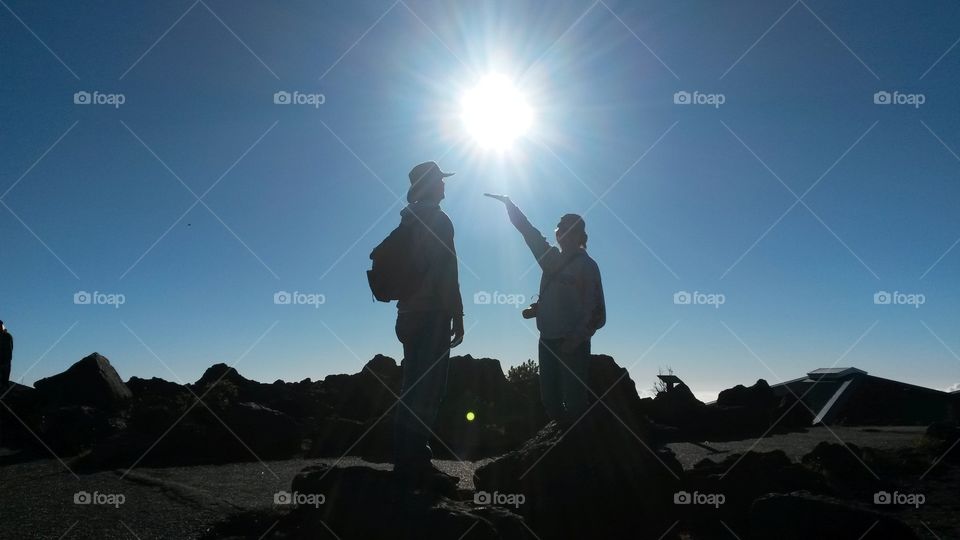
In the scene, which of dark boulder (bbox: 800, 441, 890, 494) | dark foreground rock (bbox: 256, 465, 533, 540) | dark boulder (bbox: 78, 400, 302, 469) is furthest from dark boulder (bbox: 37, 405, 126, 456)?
dark boulder (bbox: 800, 441, 890, 494)

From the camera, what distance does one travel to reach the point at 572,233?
6.61m

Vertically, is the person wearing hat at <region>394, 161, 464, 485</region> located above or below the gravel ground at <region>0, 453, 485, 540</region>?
above

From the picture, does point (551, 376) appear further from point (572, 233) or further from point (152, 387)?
point (152, 387)

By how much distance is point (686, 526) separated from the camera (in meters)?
4.89

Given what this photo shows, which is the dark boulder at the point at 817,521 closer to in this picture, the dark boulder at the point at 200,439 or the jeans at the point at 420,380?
the jeans at the point at 420,380

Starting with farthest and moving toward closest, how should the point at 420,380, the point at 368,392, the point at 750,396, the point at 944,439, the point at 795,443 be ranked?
the point at 750,396 → the point at 368,392 → the point at 795,443 → the point at 944,439 → the point at 420,380

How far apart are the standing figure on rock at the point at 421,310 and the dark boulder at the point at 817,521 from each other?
2158 mm

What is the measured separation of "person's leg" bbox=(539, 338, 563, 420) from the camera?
6.21 m

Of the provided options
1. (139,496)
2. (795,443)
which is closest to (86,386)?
(139,496)

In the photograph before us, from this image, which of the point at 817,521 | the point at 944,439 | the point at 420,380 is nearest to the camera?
the point at 817,521

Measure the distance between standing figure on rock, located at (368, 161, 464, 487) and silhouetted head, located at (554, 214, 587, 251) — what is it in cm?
191

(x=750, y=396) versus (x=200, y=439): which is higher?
(x=750, y=396)

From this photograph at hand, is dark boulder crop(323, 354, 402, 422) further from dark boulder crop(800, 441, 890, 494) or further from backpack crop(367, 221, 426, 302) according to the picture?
backpack crop(367, 221, 426, 302)

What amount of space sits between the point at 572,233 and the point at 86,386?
1085cm
